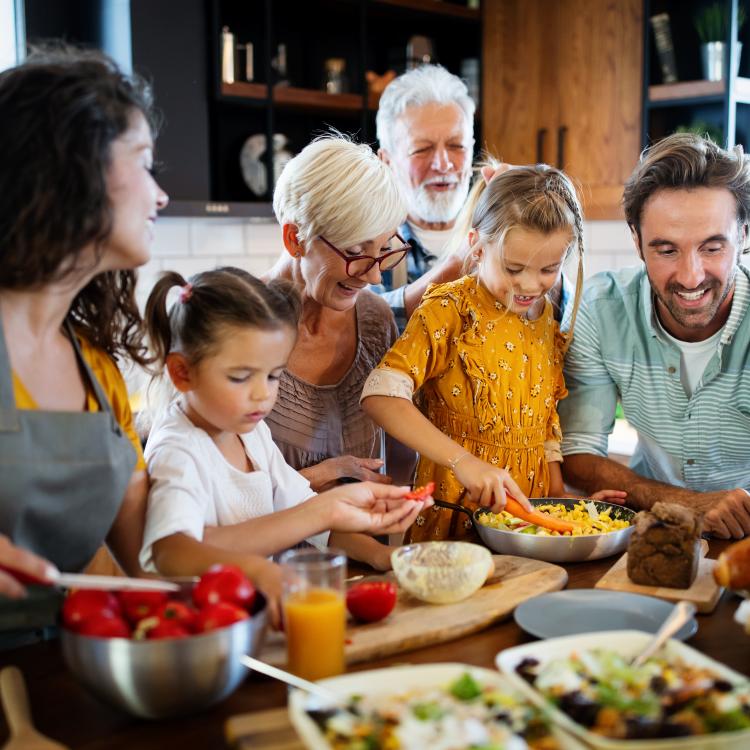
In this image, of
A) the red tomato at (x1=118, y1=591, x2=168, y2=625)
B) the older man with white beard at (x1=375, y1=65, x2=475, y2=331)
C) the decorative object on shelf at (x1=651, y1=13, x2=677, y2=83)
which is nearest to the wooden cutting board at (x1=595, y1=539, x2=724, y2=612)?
the red tomato at (x1=118, y1=591, x2=168, y2=625)

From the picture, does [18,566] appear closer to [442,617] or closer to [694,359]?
[442,617]

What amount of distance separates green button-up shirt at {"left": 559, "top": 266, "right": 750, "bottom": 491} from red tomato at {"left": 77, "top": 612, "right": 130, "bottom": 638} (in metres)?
1.46

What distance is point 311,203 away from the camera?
213cm

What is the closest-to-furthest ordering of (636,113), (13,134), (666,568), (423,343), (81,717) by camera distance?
1. (81,717)
2. (13,134)
3. (666,568)
4. (423,343)
5. (636,113)

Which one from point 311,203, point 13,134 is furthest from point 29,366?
point 311,203

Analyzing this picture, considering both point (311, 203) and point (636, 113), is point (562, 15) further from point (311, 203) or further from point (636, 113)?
point (311, 203)

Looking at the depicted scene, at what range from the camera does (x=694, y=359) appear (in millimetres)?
2314

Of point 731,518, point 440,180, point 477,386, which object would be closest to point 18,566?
point 477,386

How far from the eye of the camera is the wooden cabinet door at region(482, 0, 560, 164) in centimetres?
432

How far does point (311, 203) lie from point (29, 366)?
0.87 metres

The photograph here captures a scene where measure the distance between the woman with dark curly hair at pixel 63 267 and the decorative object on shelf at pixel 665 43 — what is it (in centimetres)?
311

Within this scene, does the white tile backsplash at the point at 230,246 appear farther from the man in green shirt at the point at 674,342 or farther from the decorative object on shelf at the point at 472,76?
the man in green shirt at the point at 674,342

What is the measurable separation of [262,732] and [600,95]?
3.70 m

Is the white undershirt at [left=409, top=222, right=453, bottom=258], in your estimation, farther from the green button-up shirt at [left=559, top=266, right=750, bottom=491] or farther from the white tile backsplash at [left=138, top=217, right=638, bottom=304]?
the white tile backsplash at [left=138, top=217, right=638, bottom=304]
